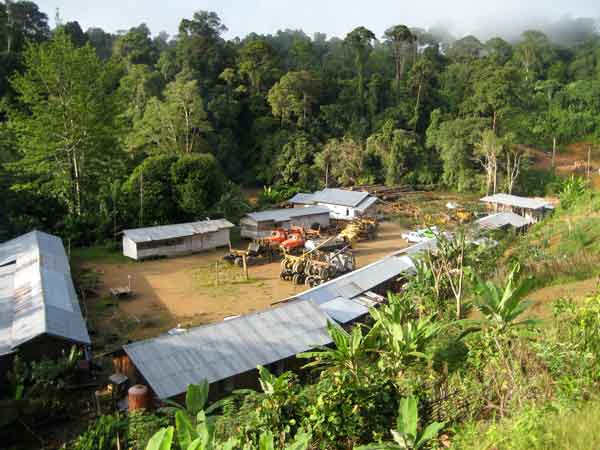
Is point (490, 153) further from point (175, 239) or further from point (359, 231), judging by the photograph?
point (175, 239)

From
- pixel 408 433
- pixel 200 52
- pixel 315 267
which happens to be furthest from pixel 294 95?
pixel 408 433

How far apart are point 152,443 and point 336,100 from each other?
44722 millimetres

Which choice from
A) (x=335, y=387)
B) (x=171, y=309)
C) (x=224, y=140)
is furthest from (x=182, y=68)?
(x=335, y=387)

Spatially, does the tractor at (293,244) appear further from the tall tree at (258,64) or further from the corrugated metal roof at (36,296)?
the tall tree at (258,64)

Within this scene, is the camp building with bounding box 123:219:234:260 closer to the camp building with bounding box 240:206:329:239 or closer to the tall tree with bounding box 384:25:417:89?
the camp building with bounding box 240:206:329:239

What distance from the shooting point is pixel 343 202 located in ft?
101

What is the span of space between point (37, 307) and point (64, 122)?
1613 centimetres

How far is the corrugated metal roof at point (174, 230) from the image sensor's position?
22.8 meters

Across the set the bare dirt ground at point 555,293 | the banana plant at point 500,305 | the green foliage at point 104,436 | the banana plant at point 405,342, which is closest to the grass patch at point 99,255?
the green foliage at point 104,436

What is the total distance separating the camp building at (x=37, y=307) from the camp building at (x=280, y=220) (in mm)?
10095

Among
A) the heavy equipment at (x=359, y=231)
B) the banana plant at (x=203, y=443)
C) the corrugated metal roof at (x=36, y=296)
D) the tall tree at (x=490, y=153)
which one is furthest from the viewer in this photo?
the tall tree at (x=490, y=153)

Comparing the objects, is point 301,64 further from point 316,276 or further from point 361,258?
point 316,276

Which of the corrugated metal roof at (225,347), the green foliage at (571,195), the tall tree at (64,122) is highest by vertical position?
the tall tree at (64,122)

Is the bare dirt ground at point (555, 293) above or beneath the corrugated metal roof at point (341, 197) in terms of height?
above
